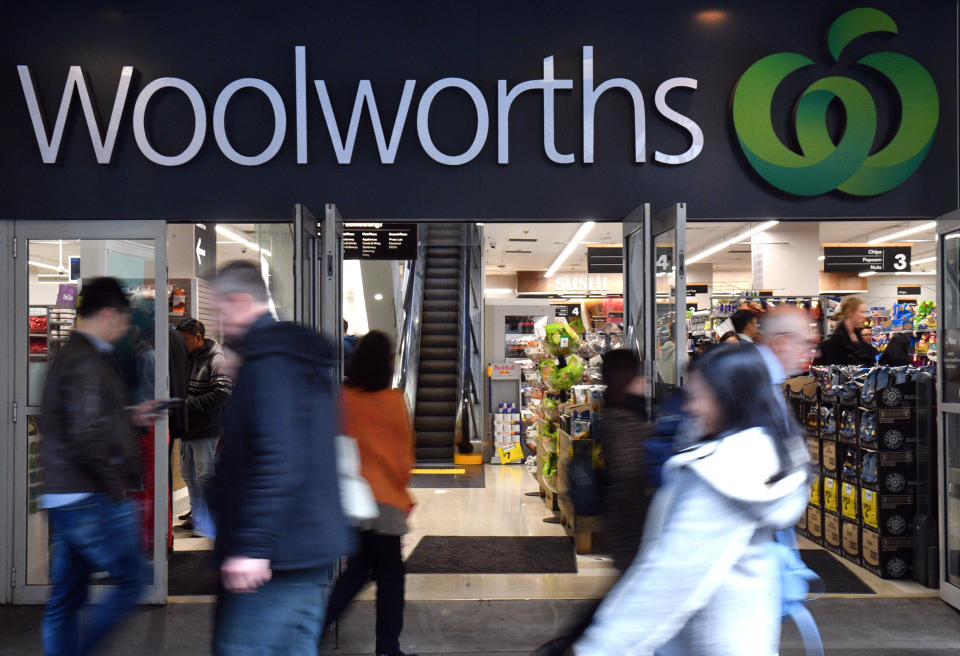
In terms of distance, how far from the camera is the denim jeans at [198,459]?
20.5 ft

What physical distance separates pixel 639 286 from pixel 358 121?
190 centimetres

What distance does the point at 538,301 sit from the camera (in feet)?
39.4

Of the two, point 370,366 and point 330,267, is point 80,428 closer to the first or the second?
point 370,366

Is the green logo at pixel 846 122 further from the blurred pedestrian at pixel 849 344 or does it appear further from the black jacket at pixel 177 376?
the black jacket at pixel 177 376

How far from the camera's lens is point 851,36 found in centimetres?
490

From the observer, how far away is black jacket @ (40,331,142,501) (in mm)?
2994

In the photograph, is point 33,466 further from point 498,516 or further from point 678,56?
point 678,56

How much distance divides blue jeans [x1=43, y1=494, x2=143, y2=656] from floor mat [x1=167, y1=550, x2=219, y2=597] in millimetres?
1711

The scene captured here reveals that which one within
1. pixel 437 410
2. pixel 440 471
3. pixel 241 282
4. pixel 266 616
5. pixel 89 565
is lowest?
pixel 440 471

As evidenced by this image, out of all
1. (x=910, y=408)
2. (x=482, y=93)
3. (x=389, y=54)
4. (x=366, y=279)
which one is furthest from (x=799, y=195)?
(x=366, y=279)

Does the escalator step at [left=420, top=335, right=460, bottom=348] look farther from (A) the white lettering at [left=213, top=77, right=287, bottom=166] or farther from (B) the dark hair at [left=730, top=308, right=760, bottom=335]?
(A) the white lettering at [left=213, top=77, right=287, bottom=166]

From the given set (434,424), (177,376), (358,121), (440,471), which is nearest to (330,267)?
(358,121)

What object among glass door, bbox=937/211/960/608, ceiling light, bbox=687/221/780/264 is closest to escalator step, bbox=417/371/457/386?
ceiling light, bbox=687/221/780/264

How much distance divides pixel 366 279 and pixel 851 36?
467 inches
